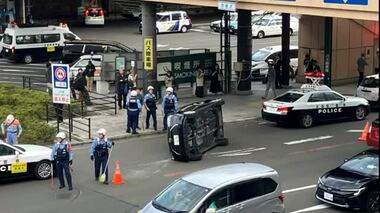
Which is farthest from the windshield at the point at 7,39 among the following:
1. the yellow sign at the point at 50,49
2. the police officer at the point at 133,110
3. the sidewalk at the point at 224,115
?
the police officer at the point at 133,110

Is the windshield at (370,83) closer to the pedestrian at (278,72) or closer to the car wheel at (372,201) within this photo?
the pedestrian at (278,72)

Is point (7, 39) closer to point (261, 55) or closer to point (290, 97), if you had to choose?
point (261, 55)

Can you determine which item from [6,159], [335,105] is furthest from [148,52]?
[6,159]

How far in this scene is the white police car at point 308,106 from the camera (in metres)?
27.2

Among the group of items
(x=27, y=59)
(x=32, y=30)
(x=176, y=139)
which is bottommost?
(x=176, y=139)

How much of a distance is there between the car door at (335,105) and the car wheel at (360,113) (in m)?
0.67

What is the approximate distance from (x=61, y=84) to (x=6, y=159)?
214 inches

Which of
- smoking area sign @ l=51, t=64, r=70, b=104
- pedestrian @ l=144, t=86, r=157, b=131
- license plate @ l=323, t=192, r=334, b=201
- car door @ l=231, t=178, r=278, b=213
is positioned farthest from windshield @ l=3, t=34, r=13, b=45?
car door @ l=231, t=178, r=278, b=213

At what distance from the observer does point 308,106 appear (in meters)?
27.3

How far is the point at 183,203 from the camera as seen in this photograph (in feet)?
47.4

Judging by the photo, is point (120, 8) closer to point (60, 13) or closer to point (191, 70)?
point (60, 13)

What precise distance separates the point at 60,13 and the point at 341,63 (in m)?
32.2

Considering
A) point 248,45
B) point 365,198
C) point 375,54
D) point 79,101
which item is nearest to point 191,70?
point 248,45

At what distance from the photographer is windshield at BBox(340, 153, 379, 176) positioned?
17342 mm
